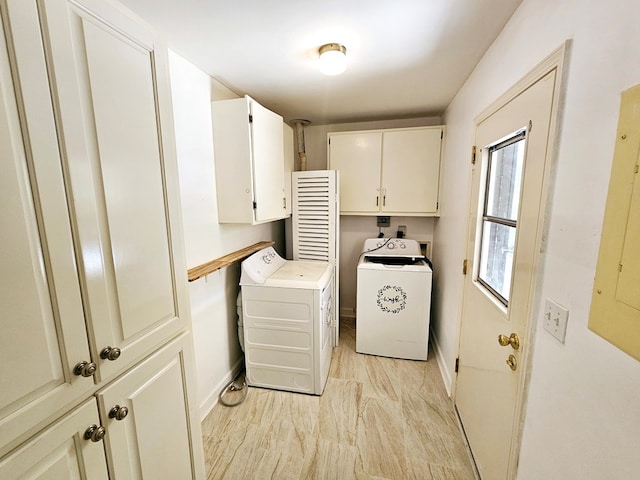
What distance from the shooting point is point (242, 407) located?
197 centimetres

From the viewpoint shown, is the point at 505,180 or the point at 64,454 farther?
the point at 505,180

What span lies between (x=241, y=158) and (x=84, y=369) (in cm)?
151

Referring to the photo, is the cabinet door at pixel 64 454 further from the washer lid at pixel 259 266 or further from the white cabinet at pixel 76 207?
the washer lid at pixel 259 266

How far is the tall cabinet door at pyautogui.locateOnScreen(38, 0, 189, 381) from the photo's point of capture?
65 centimetres

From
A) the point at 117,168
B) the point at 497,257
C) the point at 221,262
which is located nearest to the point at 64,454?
the point at 117,168

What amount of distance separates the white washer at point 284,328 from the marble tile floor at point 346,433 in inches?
5.6

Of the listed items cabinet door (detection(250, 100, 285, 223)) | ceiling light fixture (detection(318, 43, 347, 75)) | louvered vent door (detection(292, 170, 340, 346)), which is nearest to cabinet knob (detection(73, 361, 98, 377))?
cabinet door (detection(250, 100, 285, 223))

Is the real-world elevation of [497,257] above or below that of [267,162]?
below

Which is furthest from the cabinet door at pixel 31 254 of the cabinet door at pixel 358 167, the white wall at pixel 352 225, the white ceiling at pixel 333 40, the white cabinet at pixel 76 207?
the white wall at pixel 352 225

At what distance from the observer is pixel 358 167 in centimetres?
283

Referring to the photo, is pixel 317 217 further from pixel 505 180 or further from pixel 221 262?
pixel 505 180

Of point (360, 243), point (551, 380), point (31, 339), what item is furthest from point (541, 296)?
point (360, 243)

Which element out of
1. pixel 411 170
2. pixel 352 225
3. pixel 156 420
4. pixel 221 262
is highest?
pixel 411 170

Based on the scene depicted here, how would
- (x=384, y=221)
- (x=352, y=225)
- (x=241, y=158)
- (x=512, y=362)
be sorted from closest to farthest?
(x=512, y=362)
(x=241, y=158)
(x=384, y=221)
(x=352, y=225)
